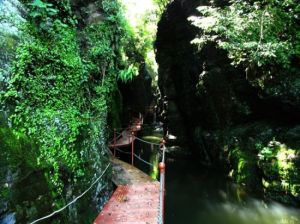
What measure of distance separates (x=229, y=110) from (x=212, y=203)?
5895mm

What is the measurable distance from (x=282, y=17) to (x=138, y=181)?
8329 mm

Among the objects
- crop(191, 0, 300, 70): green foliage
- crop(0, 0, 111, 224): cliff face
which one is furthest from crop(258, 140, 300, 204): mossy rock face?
crop(0, 0, 111, 224): cliff face

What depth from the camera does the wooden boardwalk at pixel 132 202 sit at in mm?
6172

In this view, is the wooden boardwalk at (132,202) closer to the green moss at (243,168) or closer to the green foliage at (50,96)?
the green foliage at (50,96)

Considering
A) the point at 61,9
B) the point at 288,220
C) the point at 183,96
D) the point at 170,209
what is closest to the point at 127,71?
the point at 183,96

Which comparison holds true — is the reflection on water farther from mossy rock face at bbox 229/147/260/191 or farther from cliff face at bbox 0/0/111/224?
cliff face at bbox 0/0/111/224

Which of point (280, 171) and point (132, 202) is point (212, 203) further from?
point (132, 202)

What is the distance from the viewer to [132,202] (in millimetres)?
7113

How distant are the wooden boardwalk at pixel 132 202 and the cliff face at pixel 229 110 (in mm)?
6041

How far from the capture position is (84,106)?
7293 millimetres

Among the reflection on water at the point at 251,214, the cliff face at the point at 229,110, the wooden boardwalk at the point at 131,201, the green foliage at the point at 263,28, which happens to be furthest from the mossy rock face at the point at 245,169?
the wooden boardwalk at the point at 131,201

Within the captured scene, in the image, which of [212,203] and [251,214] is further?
[212,203]

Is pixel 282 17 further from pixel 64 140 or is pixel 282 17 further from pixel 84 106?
pixel 64 140

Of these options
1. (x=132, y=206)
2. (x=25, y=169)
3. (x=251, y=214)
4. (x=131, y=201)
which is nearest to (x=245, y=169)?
(x=251, y=214)
